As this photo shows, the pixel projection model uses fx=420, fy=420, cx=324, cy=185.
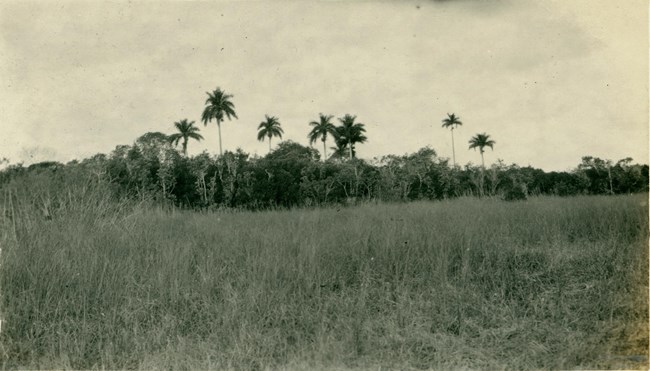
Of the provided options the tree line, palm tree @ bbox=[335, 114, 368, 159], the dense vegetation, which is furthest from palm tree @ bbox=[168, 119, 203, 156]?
the dense vegetation

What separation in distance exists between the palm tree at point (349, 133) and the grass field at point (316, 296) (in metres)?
41.5

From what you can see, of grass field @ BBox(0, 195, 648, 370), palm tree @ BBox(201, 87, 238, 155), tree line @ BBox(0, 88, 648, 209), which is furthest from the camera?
palm tree @ BBox(201, 87, 238, 155)

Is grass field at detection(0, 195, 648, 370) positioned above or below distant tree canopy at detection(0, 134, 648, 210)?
below

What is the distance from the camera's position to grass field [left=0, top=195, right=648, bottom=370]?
13.5ft

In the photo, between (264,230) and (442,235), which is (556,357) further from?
(264,230)

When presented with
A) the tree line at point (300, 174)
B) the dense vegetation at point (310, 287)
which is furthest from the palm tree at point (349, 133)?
the dense vegetation at point (310, 287)

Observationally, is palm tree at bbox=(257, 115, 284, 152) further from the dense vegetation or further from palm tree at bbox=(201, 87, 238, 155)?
the dense vegetation

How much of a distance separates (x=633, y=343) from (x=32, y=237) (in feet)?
23.7

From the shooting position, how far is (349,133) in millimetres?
48500

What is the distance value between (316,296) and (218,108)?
143 ft

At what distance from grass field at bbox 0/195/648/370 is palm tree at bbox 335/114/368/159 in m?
41.5

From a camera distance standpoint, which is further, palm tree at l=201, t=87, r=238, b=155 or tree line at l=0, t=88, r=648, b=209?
palm tree at l=201, t=87, r=238, b=155

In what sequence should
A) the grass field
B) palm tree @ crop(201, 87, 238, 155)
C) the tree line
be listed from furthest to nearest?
palm tree @ crop(201, 87, 238, 155) < the tree line < the grass field

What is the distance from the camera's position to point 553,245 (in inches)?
282
